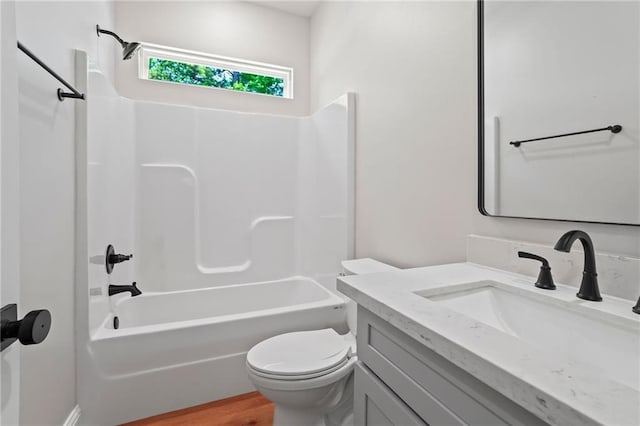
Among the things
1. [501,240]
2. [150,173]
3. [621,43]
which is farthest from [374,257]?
[150,173]

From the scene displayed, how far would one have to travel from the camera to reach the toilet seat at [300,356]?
137cm

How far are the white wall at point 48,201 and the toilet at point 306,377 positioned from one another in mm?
790

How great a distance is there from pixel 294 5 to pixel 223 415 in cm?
324

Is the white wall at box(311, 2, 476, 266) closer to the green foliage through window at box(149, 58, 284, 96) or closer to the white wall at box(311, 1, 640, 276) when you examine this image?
the white wall at box(311, 1, 640, 276)

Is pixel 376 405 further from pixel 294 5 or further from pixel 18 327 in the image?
pixel 294 5

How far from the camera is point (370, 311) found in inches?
34.8

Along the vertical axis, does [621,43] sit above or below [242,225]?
above

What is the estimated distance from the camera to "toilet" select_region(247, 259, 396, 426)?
136 centimetres

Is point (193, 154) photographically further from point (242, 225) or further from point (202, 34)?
point (202, 34)

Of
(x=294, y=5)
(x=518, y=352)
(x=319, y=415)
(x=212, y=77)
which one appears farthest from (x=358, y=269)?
(x=294, y=5)

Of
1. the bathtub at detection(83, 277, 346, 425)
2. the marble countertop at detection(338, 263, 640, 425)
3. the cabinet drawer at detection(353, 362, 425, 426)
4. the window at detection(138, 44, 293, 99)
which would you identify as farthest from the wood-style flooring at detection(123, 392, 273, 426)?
the window at detection(138, 44, 293, 99)

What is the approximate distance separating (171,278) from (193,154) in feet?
3.32

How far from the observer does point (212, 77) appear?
2859mm

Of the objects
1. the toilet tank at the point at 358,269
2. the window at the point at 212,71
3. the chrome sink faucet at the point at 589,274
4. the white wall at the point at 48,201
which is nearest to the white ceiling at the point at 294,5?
the window at the point at 212,71
